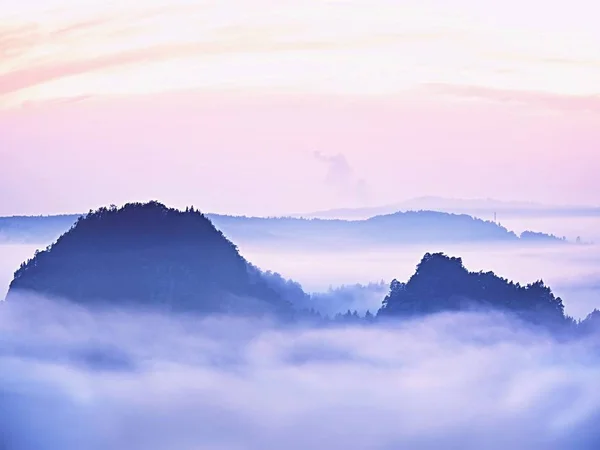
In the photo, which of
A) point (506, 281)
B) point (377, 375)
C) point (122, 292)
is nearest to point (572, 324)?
point (506, 281)

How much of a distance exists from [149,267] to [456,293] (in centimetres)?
2114

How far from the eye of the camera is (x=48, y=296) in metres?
72.5

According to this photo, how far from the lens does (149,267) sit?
77062 millimetres

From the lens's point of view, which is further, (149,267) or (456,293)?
(149,267)

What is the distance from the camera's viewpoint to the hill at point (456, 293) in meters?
68.5

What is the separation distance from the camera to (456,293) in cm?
7244

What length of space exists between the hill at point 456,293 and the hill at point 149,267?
812 centimetres

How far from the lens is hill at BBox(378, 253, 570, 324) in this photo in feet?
225

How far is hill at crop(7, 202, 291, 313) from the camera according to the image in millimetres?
69250

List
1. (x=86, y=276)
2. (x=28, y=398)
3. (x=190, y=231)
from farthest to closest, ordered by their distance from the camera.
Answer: (x=86, y=276)
(x=190, y=231)
(x=28, y=398)

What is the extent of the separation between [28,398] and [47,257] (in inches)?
350

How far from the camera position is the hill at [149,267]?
69250mm

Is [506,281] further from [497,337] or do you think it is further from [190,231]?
[190,231]

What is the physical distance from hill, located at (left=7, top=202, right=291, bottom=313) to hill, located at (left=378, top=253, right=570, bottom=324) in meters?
8.12
